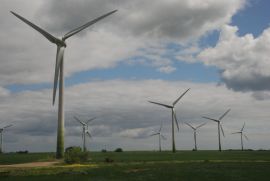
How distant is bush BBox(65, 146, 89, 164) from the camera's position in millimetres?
77688

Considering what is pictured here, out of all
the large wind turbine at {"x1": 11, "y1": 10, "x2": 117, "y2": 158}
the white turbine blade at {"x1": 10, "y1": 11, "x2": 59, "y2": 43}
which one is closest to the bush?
the large wind turbine at {"x1": 11, "y1": 10, "x2": 117, "y2": 158}

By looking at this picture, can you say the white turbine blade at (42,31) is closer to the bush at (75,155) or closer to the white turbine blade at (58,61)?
the white turbine blade at (58,61)

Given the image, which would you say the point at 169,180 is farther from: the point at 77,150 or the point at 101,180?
the point at 77,150

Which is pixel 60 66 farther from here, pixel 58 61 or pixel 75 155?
pixel 75 155

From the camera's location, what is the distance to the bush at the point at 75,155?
77688 mm

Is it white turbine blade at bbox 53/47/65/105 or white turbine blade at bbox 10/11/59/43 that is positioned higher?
white turbine blade at bbox 10/11/59/43

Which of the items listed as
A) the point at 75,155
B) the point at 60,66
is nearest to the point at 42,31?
the point at 60,66

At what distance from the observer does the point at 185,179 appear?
48.2 metres

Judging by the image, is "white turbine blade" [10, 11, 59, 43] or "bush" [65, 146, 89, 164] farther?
"white turbine blade" [10, 11, 59, 43]

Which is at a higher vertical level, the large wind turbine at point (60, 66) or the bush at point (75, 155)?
the large wind turbine at point (60, 66)

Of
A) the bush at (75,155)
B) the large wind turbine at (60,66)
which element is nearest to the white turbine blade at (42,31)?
the large wind turbine at (60,66)

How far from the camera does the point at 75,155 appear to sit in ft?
258

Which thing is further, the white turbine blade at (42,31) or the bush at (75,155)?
the white turbine blade at (42,31)

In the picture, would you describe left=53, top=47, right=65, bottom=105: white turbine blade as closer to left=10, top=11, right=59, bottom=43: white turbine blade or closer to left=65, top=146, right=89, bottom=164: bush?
left=10, top=11, right=59, bottom=43: white turbine blade
